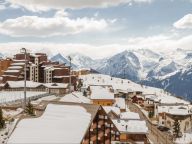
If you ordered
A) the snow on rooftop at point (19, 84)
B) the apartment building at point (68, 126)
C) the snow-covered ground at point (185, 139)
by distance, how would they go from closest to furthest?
the apartment building at point (68, 126)
the snow-covered ground at point (185, 139)
the snow on rooftop at point (19, 84)

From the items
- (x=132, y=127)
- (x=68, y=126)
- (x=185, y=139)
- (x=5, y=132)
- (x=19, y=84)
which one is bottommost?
(x=185, y=139)

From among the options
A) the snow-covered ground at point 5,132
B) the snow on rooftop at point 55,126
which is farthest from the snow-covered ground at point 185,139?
the snow on rooftop at point 55,126

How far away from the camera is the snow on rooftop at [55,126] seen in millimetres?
41125

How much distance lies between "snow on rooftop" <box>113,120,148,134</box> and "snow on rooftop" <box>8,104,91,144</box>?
49953 millimetres

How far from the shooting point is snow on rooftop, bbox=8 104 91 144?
41125mm

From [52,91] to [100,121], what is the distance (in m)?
133

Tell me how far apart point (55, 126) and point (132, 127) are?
2159 inches

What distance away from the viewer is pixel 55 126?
4312 centimetres

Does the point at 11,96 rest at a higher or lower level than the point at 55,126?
lower

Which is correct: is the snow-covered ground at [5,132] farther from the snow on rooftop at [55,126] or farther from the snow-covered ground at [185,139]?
the snow-covered ground at [185,139]

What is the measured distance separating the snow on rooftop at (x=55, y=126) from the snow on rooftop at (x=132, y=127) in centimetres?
4995

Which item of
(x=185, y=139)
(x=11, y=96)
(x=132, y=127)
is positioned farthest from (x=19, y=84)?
(x=132, y=127)

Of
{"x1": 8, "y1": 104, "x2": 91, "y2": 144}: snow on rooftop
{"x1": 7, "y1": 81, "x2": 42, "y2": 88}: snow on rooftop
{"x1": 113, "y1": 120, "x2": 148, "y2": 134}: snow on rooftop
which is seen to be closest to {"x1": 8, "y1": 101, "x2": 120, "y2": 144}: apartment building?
{"x1": 8, "y1": 104, "x2": 91, "y2": 144}: snow on rooftop

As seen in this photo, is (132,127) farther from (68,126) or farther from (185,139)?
(68,126)
